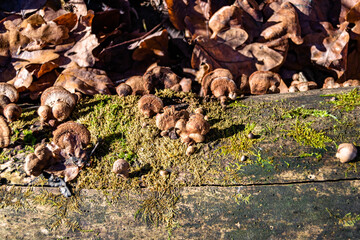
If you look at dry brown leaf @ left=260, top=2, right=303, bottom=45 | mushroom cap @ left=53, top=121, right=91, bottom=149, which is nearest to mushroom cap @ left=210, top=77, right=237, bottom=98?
dry brown leaf @ left=260, top=2, right=303, bottom=45

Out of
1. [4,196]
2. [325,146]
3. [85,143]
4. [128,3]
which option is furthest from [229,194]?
[128,3]

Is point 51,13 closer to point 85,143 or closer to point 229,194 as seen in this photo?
point 85,143

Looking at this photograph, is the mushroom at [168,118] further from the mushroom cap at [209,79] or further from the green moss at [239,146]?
the mushroom cap at [209,79]

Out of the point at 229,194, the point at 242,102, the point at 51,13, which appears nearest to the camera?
the point at 229,194

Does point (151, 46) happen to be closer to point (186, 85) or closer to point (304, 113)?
point (186, 85)

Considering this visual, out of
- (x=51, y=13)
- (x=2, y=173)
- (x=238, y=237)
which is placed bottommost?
(x=238, y=237)

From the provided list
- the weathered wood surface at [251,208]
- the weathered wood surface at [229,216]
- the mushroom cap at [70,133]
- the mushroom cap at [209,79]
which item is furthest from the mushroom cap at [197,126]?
the mushroom cap at [70,133]

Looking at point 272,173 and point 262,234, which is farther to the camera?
point 272,173

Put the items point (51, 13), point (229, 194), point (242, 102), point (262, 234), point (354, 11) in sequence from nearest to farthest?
1. point (262, 234)
2. point (229, 194)
3. point (242, 102)
4. point (354, 11)
5. point (51, 13)
